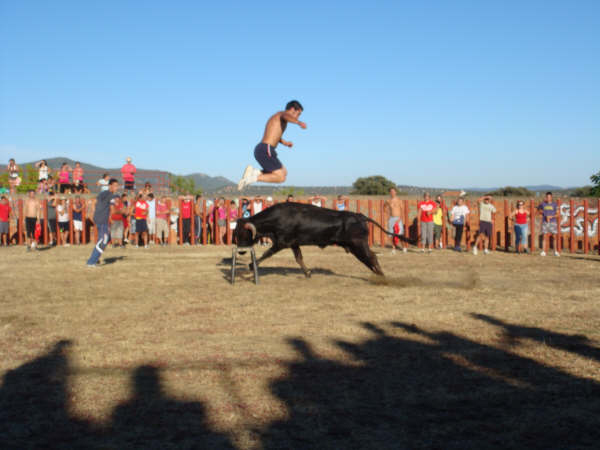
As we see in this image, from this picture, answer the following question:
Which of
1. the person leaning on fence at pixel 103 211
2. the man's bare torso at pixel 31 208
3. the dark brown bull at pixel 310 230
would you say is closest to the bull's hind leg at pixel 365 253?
the dark brown bull at pixel 310 230

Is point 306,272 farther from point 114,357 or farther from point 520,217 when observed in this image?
point 520,217

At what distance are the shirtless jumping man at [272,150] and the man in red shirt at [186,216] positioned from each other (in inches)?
448

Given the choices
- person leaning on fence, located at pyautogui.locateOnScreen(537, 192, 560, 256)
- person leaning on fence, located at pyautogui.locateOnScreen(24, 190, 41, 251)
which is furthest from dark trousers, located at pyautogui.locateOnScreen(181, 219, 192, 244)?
person leaning on fence, located at pyautogui.locateOnScreen(537, 192, 560, 256)

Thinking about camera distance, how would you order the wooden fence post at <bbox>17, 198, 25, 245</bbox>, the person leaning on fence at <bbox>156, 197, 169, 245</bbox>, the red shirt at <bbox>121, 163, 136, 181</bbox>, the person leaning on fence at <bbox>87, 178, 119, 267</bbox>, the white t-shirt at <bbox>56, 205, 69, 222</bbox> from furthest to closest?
the red shirt at <bbox>121, 163, 136, 181</bbox> → the wooden fence post at <bbox>17, 198, 25, 245</bbox> → the person leaning on fence at <bbox>156, 197, 169, 245</bbox> → the white t-shirt at <bbox>56, 205, 69, 222</bbox> → the person leaning on fence at <bbox>87, 178, 119, 267</bbox>

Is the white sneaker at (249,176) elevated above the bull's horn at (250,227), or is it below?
above

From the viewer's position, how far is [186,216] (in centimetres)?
2014

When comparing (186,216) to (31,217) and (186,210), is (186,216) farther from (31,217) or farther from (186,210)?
(31,217)

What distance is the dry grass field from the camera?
3.42 m

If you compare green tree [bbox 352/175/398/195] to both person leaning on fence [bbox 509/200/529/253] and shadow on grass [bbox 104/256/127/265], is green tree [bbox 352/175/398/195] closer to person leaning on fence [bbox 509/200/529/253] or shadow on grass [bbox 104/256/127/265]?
person leaning on fence [bbox 509/200/529/253]

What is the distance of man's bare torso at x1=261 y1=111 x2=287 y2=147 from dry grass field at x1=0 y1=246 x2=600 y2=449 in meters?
2.69

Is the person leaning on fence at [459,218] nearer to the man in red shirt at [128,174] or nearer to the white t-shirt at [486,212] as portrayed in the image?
the white t-shirt at [486,212]

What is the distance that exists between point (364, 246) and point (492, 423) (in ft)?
21.8

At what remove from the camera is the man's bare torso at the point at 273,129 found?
883 centimetres

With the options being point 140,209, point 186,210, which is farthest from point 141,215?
point 186,210
